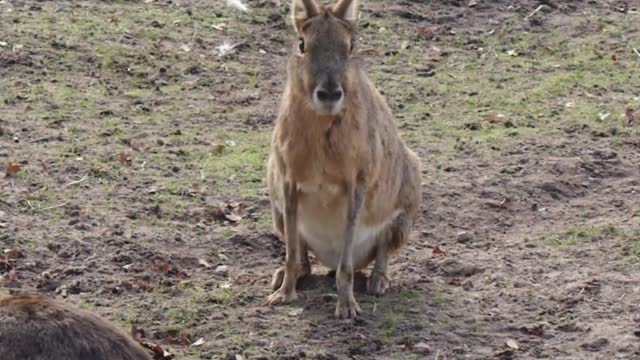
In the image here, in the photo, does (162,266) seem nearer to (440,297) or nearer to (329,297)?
(329,297)

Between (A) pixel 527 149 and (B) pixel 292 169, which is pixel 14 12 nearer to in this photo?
(A) pixel 527 149

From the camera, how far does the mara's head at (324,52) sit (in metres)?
6.27

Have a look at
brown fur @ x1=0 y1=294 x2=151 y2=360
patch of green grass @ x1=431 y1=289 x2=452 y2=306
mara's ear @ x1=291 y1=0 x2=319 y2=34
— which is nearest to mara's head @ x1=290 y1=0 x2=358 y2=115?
mara's ear @ x1=291 y1=0 x2=319 y2=34

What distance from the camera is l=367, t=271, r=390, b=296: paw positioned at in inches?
275

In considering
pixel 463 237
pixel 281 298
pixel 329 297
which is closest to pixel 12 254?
pixel 281 298

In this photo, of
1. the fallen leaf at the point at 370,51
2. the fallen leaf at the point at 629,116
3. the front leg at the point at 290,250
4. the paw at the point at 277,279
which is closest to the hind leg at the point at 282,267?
the paw at the point at 277,279

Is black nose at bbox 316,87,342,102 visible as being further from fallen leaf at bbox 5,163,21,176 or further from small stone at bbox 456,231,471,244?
fallen leaf at bbox 5,163,21,176

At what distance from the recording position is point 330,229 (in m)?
6.84

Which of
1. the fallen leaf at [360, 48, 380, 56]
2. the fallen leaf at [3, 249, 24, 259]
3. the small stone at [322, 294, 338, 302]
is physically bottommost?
the small stone at [322, 294, 338, 302]

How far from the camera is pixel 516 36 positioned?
11023mm

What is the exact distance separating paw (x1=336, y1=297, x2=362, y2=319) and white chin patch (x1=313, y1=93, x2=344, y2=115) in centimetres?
85

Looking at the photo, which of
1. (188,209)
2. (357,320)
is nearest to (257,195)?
(188,209)

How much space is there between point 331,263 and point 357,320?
1.66ft

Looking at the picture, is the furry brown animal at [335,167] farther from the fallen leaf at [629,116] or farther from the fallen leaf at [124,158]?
the fallen leaf at [629,116]
